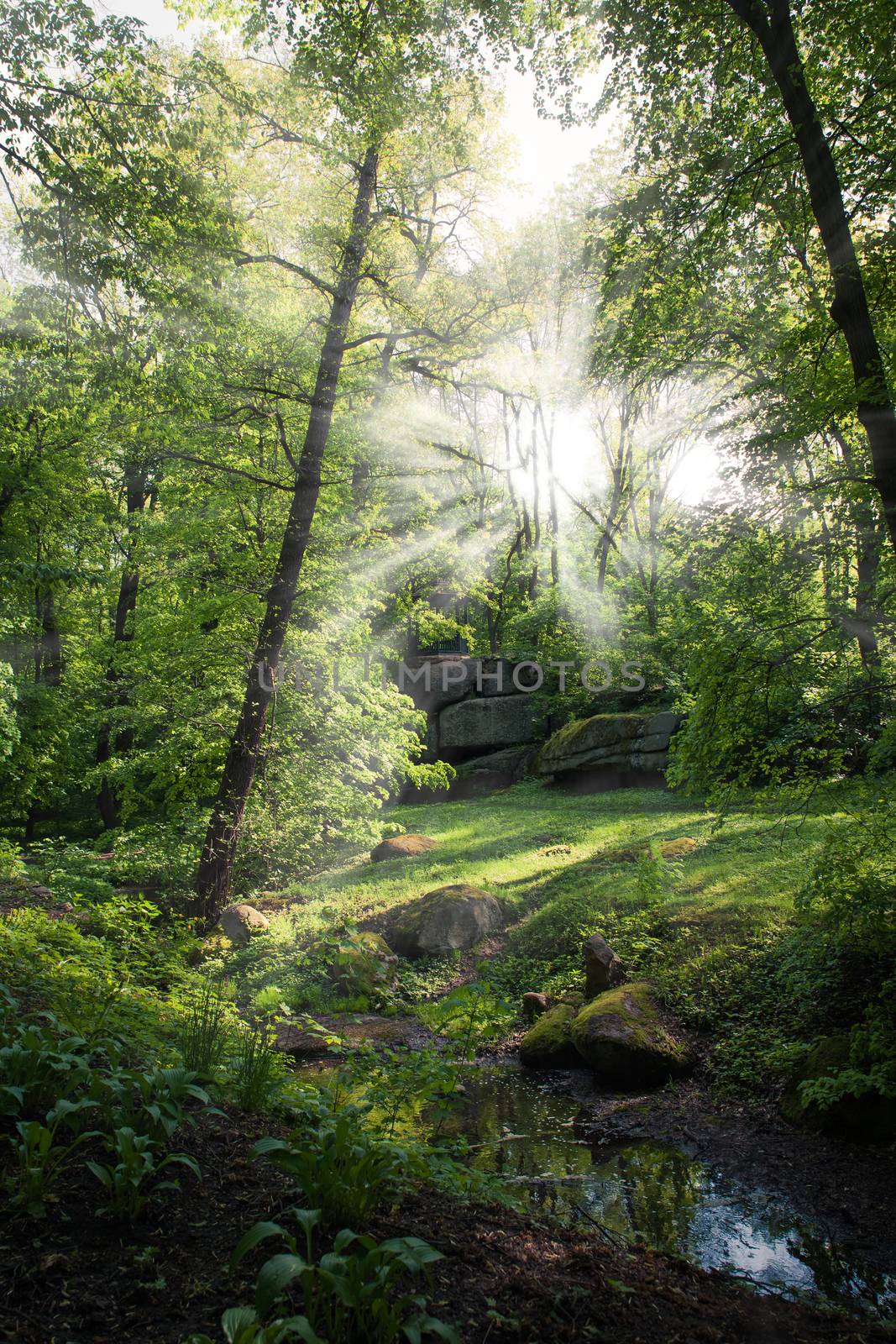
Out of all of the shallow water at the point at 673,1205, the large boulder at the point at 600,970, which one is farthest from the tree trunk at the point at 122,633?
the shallow water at the point at 673,1205

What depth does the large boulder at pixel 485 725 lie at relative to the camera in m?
24.4

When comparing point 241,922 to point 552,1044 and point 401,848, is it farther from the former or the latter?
point 552,1044

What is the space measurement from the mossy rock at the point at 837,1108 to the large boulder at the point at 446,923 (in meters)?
4.51

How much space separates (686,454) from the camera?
3025 centimetres

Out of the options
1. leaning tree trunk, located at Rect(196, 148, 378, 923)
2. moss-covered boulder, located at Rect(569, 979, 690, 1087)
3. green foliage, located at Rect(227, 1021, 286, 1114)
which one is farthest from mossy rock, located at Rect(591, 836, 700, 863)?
green foliage, located at Rect(227, 1021, 286, 1114)

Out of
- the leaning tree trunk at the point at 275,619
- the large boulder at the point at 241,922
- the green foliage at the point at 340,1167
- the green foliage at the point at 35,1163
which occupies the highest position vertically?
the leaning tree trunk at the point at 275,619

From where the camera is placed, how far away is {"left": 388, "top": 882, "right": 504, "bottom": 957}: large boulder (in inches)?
361

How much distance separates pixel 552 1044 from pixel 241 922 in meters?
5.02

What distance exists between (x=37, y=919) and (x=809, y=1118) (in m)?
5.68

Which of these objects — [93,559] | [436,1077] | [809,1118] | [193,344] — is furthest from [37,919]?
[93,559]

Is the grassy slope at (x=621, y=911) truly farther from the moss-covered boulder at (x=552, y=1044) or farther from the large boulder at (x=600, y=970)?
the moss-covered boulder at (x=552, y=1044)

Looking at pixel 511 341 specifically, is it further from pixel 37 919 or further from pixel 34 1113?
pixel 34 1113

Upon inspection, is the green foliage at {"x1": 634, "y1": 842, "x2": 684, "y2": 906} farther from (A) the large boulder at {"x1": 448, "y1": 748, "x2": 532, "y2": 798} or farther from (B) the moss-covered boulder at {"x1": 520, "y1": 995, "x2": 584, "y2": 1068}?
(A) the large boulder at {"x1": 448, "y1": 748, "x2": 532, "y2": 798}

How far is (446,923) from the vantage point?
9352 millimetres
